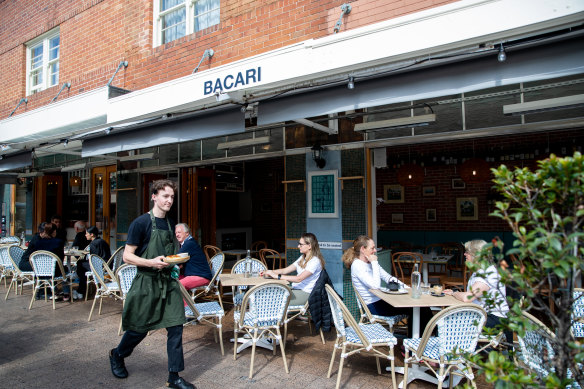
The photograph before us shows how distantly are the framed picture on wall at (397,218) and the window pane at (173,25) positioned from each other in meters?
6.82

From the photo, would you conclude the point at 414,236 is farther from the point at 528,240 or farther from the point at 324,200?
the point at 528,240

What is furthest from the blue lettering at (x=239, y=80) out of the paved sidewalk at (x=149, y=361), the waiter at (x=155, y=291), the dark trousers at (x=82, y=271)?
the dark trousers at (x=82, y=271)

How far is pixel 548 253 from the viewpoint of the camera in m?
1.56

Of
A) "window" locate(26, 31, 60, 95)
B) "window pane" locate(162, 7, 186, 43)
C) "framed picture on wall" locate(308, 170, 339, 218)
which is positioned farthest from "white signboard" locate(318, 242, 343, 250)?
"window" locate(26, 31, 60, 95)

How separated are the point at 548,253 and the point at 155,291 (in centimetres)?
291

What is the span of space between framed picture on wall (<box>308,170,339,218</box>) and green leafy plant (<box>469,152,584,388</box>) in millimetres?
4167

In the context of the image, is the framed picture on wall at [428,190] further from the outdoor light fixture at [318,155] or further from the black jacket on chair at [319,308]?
the black jacket on chair at [319,308]

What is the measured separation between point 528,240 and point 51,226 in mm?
7822

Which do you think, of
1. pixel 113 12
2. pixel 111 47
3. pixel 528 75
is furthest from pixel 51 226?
pixel 528 75

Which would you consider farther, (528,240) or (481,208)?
(481,208)

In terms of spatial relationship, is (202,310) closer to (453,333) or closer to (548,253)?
(453,333)

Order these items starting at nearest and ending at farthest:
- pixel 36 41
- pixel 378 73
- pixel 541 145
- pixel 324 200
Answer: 1. pixel 378 73
2. pixel 324 200
3. pixel 541 145
4. pixel 36 41

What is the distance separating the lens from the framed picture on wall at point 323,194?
19.6 feet

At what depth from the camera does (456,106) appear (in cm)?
508
